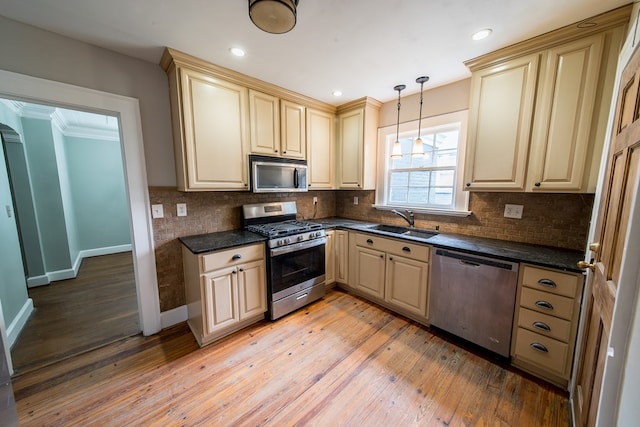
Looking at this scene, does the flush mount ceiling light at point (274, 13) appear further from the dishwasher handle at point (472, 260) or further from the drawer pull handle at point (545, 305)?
the drawer pull handle at point (545, 305)

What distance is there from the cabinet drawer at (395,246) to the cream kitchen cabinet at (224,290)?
3.86ft

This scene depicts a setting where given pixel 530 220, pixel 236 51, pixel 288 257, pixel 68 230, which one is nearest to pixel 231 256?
pixel 288 257

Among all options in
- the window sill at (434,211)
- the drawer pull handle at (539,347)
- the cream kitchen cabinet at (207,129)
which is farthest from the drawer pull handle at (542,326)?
the cream kitchen cabinet at (207,129)

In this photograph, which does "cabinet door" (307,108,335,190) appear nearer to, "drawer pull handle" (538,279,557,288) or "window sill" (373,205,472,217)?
"window sill" (373,205,472,217)

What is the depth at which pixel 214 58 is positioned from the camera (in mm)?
1974

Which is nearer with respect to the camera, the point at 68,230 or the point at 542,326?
the point at 542,326

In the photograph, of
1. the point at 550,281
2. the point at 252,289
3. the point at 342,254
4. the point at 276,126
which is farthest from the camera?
the point at 342,254

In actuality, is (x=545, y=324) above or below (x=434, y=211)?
below

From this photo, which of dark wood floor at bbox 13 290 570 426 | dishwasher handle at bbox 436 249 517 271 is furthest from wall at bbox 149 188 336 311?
dishwasher handle at bbox 436 249 517 271

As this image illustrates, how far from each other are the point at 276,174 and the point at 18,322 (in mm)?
2862

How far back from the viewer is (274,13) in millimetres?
1274

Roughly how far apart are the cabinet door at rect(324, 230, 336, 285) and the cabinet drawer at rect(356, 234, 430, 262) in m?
0.35

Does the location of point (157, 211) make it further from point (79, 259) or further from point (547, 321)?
point (79, 259)

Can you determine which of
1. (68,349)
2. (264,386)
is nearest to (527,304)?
(264,386)
